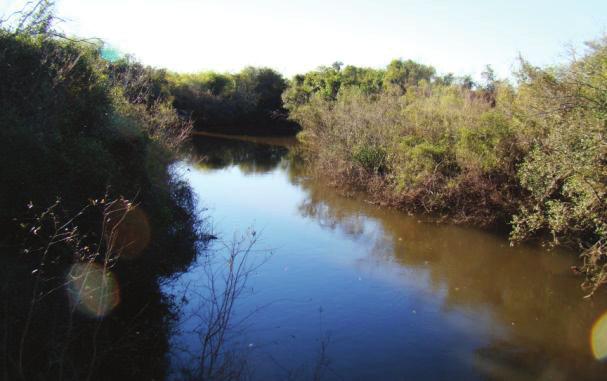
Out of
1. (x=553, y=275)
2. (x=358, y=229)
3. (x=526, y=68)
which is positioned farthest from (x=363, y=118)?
(x=553, y=275)

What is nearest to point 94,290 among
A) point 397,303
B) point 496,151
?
point 397,303

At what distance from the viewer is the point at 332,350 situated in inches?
320

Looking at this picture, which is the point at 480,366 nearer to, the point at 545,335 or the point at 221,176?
the point at 545,335

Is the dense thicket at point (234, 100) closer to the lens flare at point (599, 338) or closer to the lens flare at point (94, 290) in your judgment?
the lens flare at point (599, 338)

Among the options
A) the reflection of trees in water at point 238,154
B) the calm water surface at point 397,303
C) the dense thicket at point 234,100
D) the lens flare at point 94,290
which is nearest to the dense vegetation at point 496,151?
the calm water surface at point 397,303

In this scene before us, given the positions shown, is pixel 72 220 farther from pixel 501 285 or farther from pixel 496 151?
pixel 496 151

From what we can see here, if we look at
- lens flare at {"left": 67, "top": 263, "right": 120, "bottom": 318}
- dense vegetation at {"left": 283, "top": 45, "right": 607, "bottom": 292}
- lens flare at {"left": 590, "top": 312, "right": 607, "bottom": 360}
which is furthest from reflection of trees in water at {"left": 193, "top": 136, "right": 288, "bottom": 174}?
lens flare at {"left": 590, "top": 312, "right": 607, "bottom": 360}

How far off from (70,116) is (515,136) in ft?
42.5

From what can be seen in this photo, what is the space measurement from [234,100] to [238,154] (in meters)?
17.4

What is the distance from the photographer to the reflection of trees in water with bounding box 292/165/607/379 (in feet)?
27.2

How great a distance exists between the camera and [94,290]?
6.71 m

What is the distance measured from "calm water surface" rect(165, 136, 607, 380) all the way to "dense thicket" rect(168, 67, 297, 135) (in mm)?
29886

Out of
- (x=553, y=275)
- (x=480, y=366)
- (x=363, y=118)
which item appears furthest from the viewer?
(x=363, y=118)

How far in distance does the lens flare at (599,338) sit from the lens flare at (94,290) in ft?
27.8
